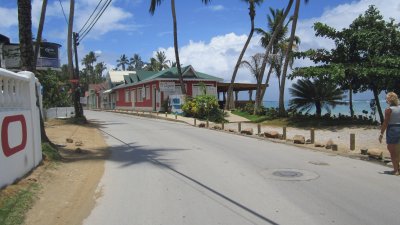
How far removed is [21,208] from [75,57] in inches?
1132

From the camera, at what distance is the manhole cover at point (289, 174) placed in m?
9.42

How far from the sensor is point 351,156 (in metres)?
12.9

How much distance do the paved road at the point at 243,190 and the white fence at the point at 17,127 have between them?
151 cm

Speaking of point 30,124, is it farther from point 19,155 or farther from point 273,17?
point 273,17

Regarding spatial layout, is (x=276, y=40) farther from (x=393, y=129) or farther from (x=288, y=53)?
(x=393, y=129)

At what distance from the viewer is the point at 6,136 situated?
298 inches

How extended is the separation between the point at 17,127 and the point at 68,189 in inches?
56.8

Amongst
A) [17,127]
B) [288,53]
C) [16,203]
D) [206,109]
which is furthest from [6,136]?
[206,109]

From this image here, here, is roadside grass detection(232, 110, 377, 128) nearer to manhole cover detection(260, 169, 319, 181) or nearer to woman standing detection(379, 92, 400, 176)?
woman standing detection(379, 92, 400, 176)

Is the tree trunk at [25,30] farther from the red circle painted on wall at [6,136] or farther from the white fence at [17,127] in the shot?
the red circle painted on wall at [6,136]

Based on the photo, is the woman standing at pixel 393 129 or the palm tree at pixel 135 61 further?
the palm tree at pixel 135 61

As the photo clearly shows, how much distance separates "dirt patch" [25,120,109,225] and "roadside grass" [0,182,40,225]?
103 mm

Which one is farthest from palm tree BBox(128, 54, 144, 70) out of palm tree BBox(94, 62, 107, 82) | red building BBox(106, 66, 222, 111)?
red building BBox(106, 66, 222, 111)

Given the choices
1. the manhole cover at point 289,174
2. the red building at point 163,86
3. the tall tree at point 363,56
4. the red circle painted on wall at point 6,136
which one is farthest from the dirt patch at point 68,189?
the red building at point 163,86
